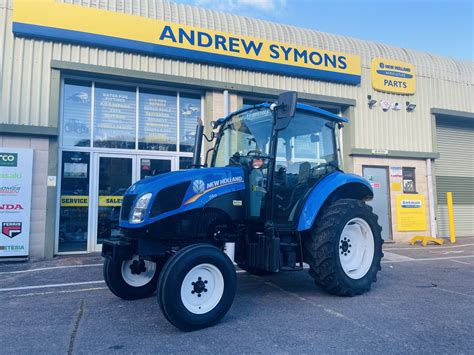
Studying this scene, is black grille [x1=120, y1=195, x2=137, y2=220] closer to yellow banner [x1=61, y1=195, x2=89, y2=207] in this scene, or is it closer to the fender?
the fender

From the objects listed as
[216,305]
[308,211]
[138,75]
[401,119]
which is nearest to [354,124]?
[401,119]

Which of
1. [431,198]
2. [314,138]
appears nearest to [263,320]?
[314,138]

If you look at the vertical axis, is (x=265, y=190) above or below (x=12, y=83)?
below

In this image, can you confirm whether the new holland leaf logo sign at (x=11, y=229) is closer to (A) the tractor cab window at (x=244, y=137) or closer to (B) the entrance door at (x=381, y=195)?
(A) the tractor cab window at (x=244, y=137)

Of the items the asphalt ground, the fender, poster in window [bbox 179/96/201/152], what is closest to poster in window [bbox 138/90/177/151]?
poster in window [bbox 179/96/201/152]

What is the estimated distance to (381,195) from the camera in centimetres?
1161

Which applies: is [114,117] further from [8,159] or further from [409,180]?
[409,180]

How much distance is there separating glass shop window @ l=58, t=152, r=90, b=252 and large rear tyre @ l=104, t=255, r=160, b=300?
446 cm

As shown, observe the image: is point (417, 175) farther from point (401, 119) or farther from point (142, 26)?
point (142, 26)

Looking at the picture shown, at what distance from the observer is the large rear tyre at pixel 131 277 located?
4691 millimetres

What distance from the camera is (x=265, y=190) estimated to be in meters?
4.67

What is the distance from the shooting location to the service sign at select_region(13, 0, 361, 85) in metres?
8.29

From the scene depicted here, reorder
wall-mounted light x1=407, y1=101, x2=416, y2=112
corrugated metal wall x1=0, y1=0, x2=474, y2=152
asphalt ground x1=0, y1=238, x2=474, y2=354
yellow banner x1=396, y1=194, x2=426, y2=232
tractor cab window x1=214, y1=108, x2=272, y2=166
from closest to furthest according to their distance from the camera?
asphalt ground x1=0, y1=238, x2=474, y2=354, tractor cab window x1=214, y1=108, x2=272, y2=166, corrugated metal wall x1=0, y1=0, x2=474, y2=152, yellow banner x1=396, y1=194, x2=426, y2=232, wall-mounted light x1=407, y1=101, x2=416, y2=112

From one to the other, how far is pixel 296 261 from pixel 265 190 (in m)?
1.05
